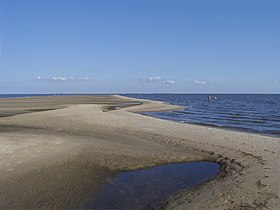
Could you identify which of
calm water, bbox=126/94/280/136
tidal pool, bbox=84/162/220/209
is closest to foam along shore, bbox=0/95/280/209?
tidal pool, bbox=84/162/220/209

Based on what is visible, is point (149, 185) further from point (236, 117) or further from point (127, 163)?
point (236, 117)

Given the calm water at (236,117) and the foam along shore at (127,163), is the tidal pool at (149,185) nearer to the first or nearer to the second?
the foam along shore at (127,163)

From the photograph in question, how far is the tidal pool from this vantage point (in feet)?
32.5

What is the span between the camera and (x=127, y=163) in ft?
48.1

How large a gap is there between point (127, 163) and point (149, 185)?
304 centimetres

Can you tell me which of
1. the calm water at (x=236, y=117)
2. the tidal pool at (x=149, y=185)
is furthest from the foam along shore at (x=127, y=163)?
the calm water at (x=236, y=117)

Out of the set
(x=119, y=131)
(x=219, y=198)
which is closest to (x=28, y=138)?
(x=119, y=131)

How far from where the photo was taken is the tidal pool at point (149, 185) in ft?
32.5

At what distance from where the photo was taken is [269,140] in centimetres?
1989

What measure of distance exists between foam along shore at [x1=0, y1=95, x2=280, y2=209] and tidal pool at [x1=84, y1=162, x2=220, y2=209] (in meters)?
0.44

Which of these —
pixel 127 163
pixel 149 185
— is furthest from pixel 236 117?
pixel 149 185

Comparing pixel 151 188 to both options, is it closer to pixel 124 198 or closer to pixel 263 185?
pixel 124 198

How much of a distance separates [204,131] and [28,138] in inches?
472

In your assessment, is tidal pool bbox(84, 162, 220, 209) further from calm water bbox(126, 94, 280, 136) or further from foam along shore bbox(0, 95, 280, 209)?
calm water bbox(126, 94, 280, 136)
